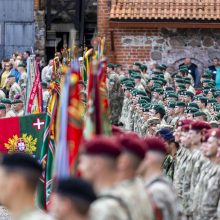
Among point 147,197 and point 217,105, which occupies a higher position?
point 147,197

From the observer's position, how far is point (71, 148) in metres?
10.4

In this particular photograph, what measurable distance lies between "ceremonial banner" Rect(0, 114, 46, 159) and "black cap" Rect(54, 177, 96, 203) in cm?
1104

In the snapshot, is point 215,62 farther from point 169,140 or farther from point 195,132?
point 195,132

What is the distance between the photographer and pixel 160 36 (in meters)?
32.9

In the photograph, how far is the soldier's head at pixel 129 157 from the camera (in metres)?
9.38

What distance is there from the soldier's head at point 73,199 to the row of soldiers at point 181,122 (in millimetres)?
5365

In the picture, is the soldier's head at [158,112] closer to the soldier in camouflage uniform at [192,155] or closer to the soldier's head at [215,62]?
the soldier in camouflage uniform at [192,155]

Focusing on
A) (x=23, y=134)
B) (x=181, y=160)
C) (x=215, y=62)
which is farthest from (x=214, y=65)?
(x=181, y=160)

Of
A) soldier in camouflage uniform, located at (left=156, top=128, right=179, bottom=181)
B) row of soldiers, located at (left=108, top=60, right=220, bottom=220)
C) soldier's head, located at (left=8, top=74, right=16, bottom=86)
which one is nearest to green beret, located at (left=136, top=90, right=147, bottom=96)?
row of soldiers, located at (left=108, top=60, right=220, bottom=220)

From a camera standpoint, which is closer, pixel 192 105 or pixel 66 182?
pixel 66 182

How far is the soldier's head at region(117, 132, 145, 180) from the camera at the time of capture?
9375 millimetres

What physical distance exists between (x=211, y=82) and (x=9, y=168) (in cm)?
2002

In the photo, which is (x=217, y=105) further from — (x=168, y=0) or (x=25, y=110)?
(x=168, y=0)

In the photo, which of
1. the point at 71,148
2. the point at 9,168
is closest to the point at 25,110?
the point at 71,148
